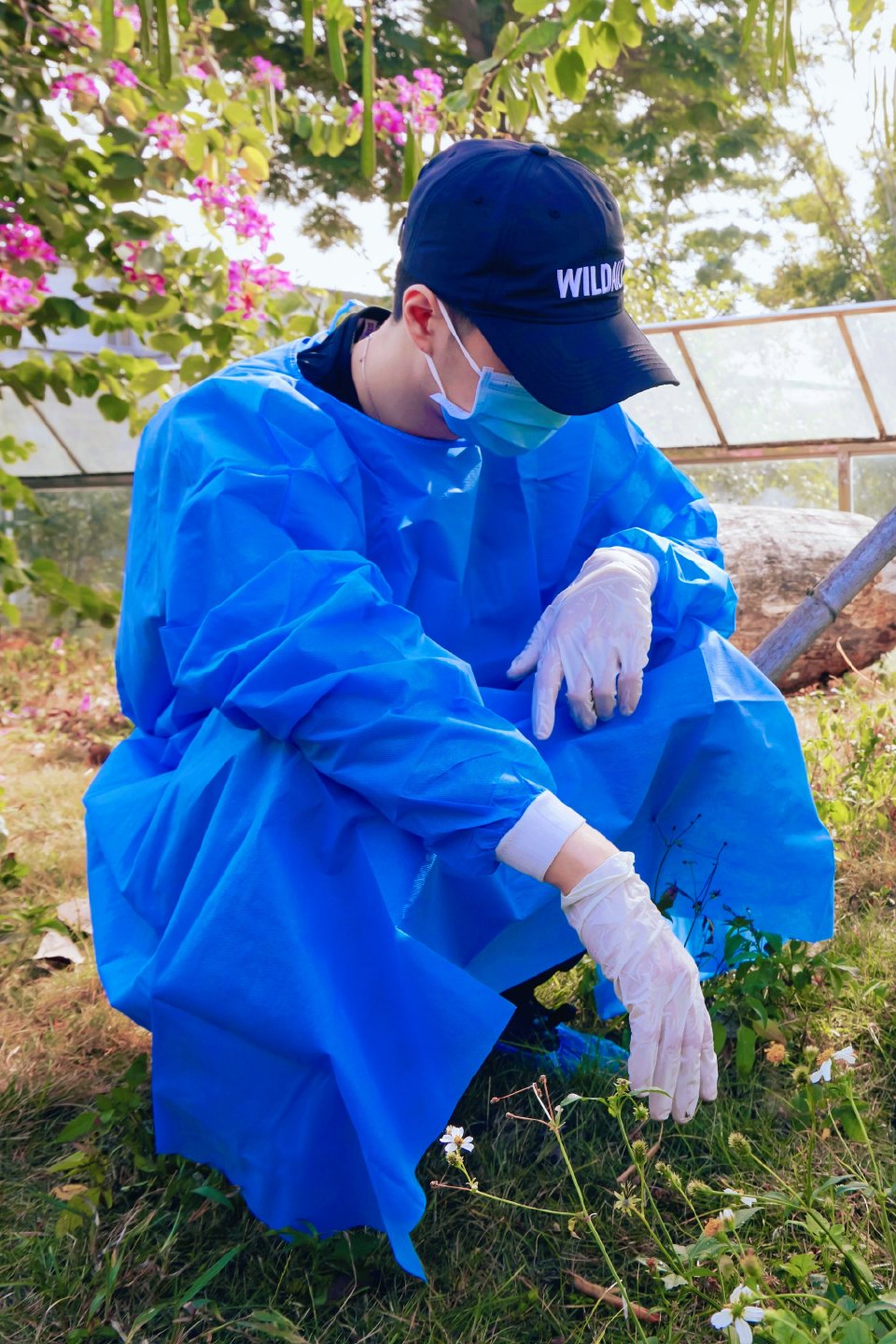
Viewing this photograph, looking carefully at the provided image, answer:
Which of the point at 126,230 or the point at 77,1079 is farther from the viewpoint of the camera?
the point at 126,230

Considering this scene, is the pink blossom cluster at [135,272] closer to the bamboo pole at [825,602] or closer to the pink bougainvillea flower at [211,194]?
the pink bougainvillea flower at [211,194]

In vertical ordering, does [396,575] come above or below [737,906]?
above

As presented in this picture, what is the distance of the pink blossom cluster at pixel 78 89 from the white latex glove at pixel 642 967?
230 centimetres

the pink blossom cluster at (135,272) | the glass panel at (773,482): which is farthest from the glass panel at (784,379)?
the pink blossom cluster at (135,272)

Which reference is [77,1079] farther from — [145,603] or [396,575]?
[396,575]

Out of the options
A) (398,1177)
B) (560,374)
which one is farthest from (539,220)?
(398,1177)

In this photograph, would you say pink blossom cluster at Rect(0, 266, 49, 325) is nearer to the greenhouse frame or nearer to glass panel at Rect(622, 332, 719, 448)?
the greenhouse frame

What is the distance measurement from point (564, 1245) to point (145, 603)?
966mm

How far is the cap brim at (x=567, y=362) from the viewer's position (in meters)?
1.49

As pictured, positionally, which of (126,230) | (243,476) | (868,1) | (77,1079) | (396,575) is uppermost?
(868,1)

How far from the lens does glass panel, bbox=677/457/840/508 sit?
6.10m

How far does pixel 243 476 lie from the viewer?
4.74 feet

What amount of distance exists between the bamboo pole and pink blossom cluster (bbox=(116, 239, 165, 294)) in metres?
1.71

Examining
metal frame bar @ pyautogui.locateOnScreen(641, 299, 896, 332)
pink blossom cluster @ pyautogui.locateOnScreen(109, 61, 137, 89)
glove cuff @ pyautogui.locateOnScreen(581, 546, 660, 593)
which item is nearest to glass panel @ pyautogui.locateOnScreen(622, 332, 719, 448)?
metal frame bar @ pyautogui.locateOnScreen(641, 299, 896, 332)
